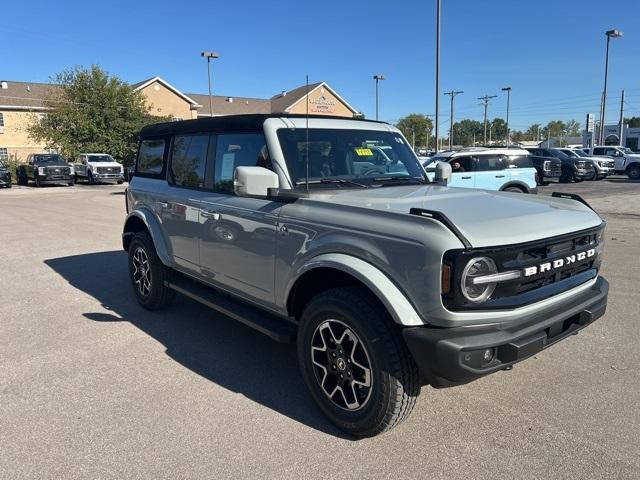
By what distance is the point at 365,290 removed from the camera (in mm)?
3070

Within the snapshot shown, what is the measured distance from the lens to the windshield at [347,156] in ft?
12.5

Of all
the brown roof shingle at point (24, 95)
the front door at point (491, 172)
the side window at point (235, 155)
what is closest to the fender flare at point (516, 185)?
the front door at point (491, 172)

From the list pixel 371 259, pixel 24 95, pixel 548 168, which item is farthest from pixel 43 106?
pixel 371 259

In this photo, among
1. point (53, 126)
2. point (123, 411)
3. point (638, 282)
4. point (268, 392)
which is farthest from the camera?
point (53, 126)

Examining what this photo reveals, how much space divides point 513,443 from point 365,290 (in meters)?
1.26

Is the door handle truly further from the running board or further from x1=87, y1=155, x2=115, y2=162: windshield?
x1=87, y1=155, x2=115, y2=162: windshield

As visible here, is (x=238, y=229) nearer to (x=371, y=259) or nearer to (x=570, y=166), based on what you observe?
(x=371, y=259)

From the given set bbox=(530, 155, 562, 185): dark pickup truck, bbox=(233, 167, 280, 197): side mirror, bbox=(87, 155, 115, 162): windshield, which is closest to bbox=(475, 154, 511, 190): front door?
bbox=(233, 167, 280, 197): side mirror

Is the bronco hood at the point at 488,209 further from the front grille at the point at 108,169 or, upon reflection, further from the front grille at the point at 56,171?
the front grille at the point at 108,169

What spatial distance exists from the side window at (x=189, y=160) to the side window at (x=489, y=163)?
35.2 feet

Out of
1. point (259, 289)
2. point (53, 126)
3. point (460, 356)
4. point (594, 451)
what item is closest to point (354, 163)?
point (259, 289)

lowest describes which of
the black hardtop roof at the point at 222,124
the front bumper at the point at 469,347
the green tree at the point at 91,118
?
the front bumper at the point at 469,347

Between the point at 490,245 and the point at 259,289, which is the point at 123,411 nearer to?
the point at 259,289

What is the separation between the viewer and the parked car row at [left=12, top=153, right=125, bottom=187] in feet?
94.5
